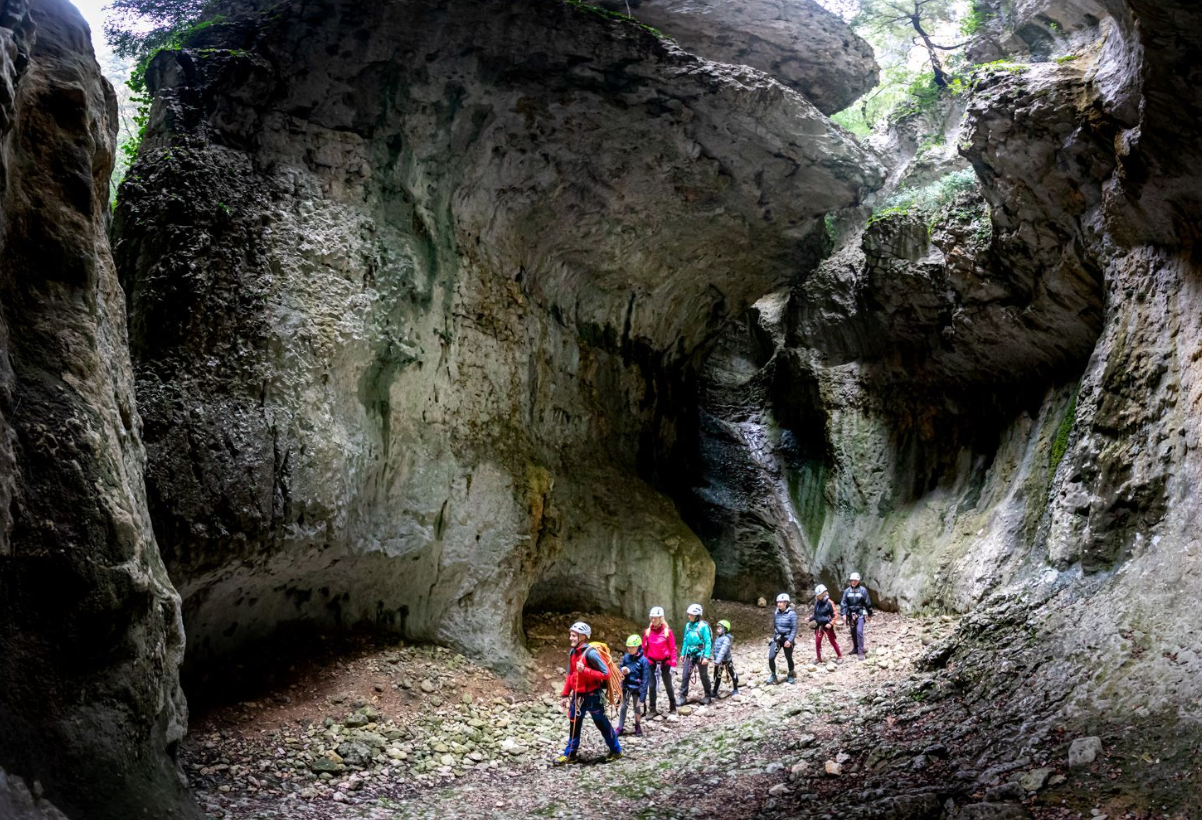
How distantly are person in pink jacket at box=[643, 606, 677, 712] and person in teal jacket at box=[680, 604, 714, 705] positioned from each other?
0.50m

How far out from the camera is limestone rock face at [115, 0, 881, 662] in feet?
30.5

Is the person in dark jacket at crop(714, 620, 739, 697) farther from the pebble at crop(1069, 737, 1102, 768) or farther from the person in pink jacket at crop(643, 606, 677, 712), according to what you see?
the pebble at crop(1069, 737, 1102, 768)

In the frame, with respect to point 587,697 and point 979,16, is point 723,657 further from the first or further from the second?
point 979,16

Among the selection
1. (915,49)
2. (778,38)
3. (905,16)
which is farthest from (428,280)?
(915,49)

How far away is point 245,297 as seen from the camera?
963 cm

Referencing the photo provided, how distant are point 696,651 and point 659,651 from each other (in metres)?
0.87

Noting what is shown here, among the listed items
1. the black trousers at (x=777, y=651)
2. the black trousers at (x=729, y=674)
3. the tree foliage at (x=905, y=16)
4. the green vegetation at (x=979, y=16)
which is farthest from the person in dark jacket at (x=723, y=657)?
the tree foliage at (x=905, y=16)

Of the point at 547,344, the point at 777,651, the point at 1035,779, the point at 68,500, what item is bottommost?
the point at 777,651

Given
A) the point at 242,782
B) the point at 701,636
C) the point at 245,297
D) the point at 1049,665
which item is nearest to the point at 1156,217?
the point at 1049,665

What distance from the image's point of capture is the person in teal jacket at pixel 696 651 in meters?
11.6

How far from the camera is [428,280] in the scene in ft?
39.8

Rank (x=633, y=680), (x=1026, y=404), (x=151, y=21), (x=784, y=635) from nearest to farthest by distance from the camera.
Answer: (x=633, y=680) → (x=784, y=635) → (x=151, y=21) → (x=1026, y=404)

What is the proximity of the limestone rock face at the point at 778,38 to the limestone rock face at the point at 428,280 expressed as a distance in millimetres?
2078

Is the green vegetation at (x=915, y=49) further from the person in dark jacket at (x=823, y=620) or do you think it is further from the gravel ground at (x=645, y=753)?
the gravel ground at (x=645, y=753)
